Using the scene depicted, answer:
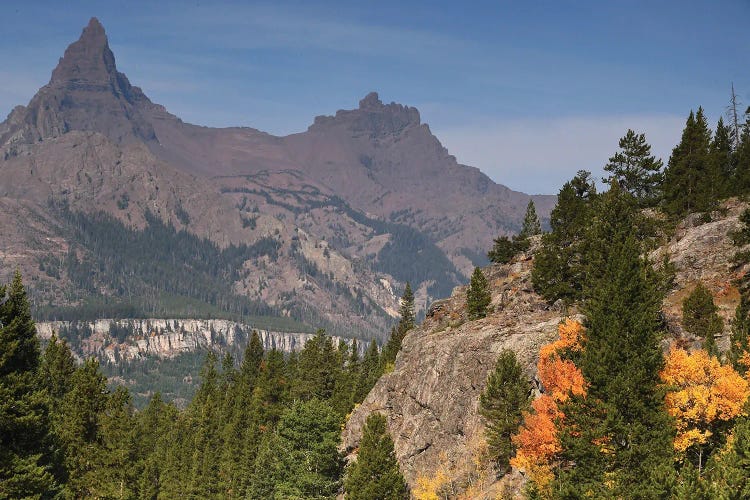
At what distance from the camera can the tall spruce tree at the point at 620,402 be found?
46875mm

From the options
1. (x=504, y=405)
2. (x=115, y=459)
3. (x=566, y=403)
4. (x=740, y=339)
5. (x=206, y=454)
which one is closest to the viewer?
(x=566, y=403)

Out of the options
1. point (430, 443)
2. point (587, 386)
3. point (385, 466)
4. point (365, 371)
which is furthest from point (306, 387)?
point (587, 386)

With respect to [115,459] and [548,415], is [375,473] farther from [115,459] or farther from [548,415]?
[115,459]

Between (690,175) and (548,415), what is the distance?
55.2 metres

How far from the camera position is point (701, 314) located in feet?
228

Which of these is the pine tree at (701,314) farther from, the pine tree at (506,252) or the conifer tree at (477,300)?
the pine tree at (506,252)

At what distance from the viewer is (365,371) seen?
132 metres

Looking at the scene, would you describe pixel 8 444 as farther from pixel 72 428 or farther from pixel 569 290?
pixel 569 290

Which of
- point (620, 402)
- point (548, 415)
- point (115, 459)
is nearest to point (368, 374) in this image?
point (115, 459)

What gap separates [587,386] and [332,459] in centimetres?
3937

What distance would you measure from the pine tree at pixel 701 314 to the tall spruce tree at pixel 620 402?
63.6ft

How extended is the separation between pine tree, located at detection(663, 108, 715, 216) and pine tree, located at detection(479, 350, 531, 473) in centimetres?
4331

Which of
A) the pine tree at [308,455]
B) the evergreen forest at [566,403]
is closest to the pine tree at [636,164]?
the evergreen forest at [566,403]

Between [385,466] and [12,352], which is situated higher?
[12,352]
